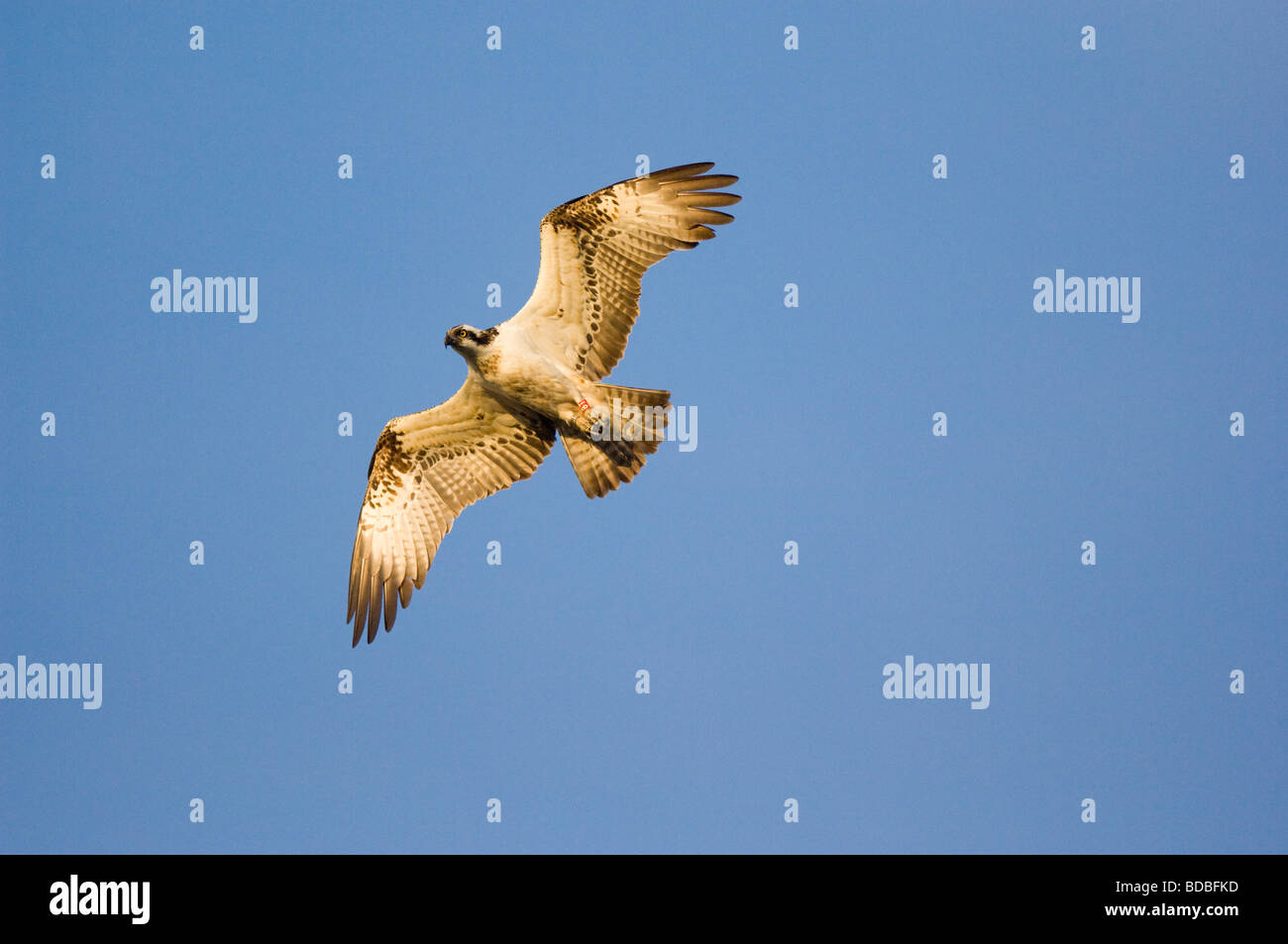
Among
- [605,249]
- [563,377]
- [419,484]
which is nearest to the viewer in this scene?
[605,249]

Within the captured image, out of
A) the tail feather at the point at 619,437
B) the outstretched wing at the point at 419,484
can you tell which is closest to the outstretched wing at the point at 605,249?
the tail feather at the point at 619,437

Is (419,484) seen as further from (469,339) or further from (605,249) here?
(605,249)

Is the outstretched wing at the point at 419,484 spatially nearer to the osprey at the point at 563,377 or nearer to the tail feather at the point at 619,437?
the osprey at the point at 563,377

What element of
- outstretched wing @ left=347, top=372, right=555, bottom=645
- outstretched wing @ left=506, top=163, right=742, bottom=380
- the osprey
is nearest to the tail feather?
the osprey

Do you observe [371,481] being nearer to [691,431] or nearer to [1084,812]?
[691,431]

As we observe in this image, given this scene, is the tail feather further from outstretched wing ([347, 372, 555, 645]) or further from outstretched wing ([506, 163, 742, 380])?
outstretched wing ([347, 372, 555, 645])

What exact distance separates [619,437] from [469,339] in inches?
67.5

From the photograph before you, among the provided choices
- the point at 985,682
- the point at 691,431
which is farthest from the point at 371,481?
the point at 985,682

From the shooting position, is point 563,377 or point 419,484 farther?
point 419,484

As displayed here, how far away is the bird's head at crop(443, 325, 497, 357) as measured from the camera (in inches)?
569

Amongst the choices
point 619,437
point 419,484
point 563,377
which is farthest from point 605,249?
point 419,484

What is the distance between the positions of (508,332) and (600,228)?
4.39 ft

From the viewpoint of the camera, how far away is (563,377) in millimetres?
14484

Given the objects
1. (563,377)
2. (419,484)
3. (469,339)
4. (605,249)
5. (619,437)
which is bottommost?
(419,484)
